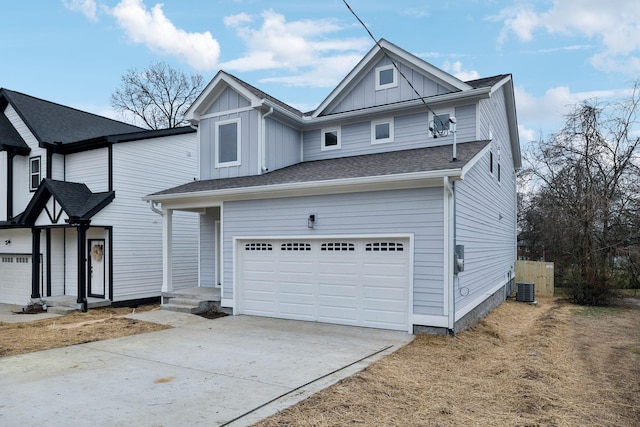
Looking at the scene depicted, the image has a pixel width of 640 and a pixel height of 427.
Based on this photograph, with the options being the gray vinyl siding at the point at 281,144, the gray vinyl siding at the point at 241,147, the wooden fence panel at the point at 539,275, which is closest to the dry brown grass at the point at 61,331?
the gray vinyl siding at the point at 241,147

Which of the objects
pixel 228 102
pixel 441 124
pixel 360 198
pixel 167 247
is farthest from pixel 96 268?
pixel 441 124

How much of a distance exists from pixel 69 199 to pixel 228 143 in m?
5.41

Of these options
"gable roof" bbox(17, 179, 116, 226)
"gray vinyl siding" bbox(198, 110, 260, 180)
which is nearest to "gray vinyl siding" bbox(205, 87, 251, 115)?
"gray vinyl siding" bbox(198, 110, 260, 180)

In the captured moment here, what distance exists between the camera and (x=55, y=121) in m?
15.7

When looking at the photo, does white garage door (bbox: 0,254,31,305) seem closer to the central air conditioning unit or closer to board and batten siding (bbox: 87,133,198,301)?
board and batten siding (bbox: 87,133,198,301)

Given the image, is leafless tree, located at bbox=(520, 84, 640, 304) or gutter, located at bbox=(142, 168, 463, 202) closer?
gutter, located at bbox=(142, 168, 463, 202)

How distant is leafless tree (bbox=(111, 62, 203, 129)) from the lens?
3056 centimetres

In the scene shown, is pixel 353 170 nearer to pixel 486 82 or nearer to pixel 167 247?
pixel 486 82

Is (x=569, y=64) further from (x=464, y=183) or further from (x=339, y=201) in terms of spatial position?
(x=339, y=201)

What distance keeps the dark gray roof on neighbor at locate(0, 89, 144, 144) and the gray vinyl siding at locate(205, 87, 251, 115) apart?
19.9ft

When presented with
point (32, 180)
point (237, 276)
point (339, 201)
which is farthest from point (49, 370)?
point (32, 180)

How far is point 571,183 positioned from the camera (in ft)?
59.1

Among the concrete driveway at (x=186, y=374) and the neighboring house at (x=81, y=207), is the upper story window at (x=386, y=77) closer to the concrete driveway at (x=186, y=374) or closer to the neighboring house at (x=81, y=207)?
the neighboring house at (x=81, y=207)

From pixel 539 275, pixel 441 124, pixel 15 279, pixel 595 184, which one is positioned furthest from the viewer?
pixel 539 275
